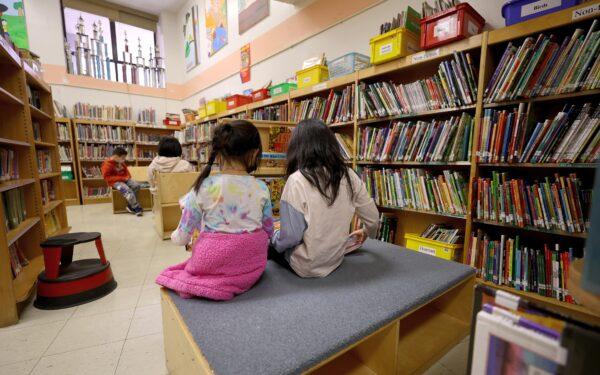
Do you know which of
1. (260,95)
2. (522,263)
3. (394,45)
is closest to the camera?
(522,263)

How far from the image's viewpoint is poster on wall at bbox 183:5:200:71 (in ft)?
20.1

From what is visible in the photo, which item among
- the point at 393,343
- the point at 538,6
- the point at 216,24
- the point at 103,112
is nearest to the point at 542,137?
the point at 538,6

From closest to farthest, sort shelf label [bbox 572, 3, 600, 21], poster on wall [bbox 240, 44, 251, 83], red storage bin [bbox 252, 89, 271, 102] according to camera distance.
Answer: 1. shelf label [bbox 572, 3, 600, 21]
2. red storage bin [bbox 252, 89, 271, 102]
3. poster on wall [bbox 240, 44, 251, 83]

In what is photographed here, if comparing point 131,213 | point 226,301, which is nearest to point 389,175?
point 226,301

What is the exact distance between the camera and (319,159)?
135 cm

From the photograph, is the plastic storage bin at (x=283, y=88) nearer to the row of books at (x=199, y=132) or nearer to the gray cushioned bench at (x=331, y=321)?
the row of books at (x=199, y=132)

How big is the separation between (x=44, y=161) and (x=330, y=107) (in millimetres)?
3365

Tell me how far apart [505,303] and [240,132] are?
103cm

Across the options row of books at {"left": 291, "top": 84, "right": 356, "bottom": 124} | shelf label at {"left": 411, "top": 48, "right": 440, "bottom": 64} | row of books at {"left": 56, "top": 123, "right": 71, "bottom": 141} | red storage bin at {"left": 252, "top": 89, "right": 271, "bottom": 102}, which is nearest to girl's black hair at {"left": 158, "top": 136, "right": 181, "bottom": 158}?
red storage bin at {"left": 252, "top": 89, "right": 271, "bottom": 102}

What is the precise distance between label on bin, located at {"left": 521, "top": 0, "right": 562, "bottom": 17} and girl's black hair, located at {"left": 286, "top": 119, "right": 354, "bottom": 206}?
1.43 m

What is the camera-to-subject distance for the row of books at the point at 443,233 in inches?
82.1

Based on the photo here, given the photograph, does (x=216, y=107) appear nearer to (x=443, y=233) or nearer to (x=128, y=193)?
(x=128, y=193)

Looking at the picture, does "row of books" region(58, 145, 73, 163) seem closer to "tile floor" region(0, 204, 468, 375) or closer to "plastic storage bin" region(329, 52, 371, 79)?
"tile floor" region(0, 204, 468, 375)

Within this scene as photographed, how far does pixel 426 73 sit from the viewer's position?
92.7 inches
